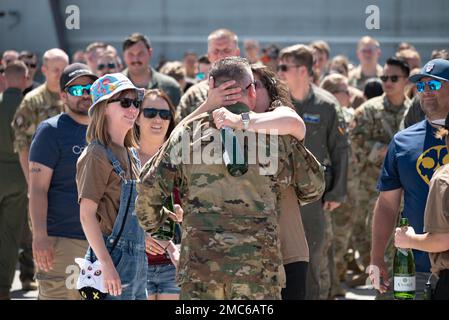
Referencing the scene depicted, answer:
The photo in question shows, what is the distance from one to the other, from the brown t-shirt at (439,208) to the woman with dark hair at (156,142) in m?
1.78

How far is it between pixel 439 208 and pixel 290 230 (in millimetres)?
735

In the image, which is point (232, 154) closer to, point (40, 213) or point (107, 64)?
point (40, 213)

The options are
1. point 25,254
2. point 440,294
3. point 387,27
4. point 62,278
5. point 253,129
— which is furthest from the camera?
point 387,27

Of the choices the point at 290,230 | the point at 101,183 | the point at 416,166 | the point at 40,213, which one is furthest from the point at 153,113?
the point at 290,230

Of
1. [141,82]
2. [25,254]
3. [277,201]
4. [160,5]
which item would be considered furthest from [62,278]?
[160,5]

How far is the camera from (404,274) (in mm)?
5719

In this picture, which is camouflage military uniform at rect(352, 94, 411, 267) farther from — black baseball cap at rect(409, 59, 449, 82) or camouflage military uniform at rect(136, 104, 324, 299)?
camouflage military uniform at rect(136, 104, 324, 299)

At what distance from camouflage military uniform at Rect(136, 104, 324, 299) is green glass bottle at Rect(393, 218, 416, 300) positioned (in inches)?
43.2

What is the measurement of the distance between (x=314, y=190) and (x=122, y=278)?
1.20 metres

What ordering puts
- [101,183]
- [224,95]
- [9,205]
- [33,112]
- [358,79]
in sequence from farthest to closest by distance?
[358,79] < [9,205] < [33,112] < [101,183] < [224,95]

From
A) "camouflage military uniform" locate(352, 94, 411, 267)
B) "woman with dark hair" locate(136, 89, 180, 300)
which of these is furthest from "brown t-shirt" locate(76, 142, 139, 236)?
"camouflage military uniform" locate(352, 94, 411, 267)

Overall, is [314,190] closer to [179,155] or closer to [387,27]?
[179,155]

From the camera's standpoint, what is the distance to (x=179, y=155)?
4.83 meters

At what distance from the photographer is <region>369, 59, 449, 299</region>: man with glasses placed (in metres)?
6.06
